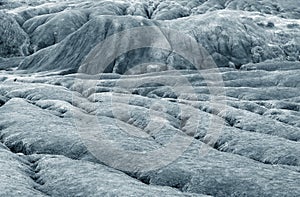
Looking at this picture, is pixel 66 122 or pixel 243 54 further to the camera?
pixel 243 54

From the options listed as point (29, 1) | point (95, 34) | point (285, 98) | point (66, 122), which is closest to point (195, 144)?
point (66, 122)

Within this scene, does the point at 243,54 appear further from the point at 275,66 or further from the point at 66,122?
the point at 66,122

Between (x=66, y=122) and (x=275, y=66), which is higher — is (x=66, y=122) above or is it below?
above

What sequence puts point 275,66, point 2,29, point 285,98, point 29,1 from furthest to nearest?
point 29,1 → point 2,29 → point 275,66 → point 285,98

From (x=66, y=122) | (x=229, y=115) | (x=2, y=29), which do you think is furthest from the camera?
(x=2, y=29)

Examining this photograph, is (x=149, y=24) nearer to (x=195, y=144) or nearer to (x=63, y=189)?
(x=195, y=144)

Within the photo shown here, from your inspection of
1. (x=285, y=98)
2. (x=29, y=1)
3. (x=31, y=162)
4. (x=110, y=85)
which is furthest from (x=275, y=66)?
(x=29, y=1)

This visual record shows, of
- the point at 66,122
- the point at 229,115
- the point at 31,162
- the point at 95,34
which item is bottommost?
the point at 95,34
